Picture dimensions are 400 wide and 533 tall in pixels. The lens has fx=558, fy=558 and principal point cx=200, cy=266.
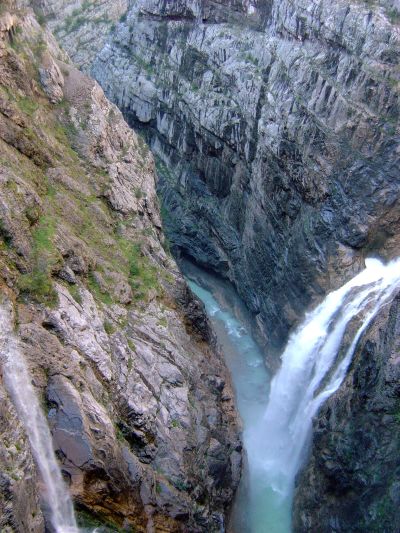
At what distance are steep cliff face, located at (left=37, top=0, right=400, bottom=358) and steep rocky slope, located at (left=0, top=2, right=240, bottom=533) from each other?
8588 millimetres

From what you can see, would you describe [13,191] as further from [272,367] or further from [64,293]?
[272,367]

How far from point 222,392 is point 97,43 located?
159 feet

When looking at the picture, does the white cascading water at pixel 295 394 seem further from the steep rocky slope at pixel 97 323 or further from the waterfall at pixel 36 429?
the waterfall at pixel 36 429

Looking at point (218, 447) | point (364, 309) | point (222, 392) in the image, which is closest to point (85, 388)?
point (218, 447)

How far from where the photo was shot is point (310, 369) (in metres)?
27.9

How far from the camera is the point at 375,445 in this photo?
66.7 feet

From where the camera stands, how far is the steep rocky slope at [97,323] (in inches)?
636

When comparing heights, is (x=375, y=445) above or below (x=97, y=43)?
below

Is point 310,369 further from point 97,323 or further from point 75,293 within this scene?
point 75,293

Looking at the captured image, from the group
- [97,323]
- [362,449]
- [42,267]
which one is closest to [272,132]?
[97,323]

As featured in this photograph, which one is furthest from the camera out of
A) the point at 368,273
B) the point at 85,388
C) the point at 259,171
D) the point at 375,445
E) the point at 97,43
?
the point at 97,43

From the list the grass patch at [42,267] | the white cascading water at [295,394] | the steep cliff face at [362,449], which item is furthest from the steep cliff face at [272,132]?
the grass patch at [42,267]

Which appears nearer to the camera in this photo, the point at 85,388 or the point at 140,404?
the point at 85,388

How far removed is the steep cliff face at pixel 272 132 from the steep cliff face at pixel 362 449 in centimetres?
799
